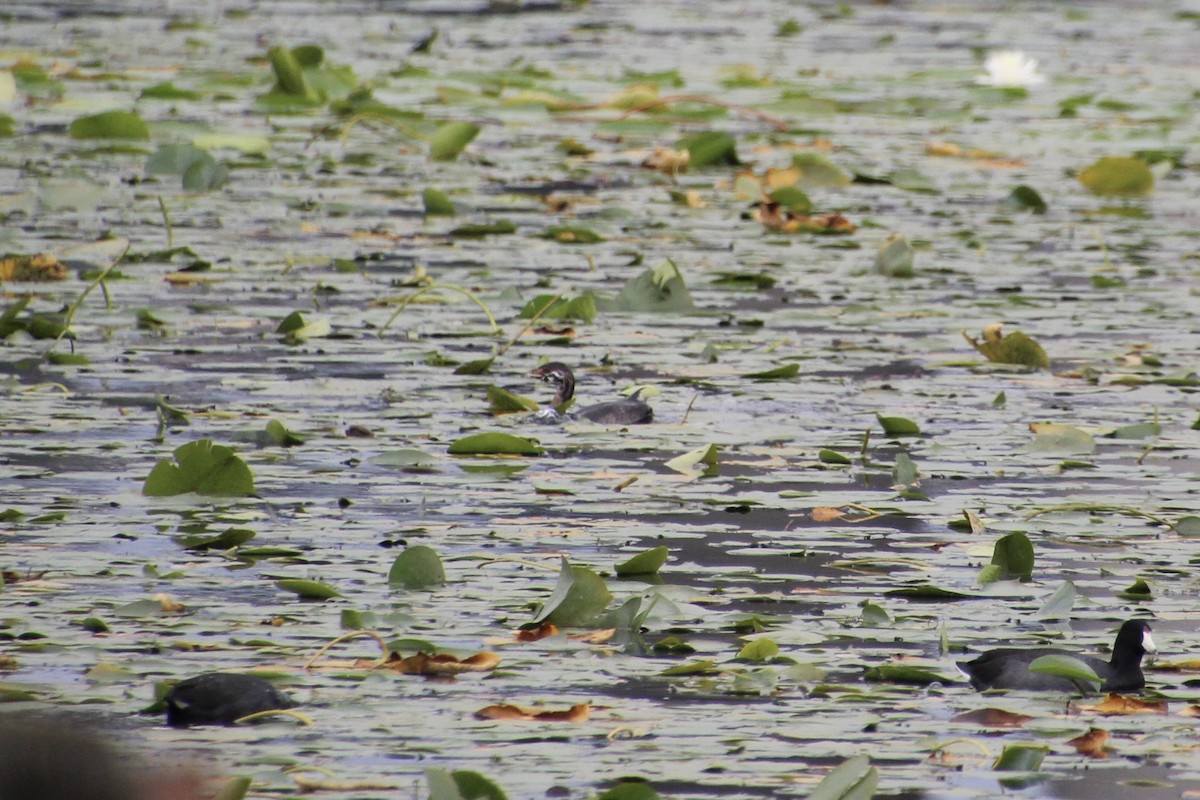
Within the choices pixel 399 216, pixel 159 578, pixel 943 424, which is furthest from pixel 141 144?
pixel 159 578

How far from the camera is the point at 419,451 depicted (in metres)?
4.20

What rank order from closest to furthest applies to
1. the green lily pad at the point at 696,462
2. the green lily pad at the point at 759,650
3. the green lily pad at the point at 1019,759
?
the green lily pad at the point at 1019,759, the green lily pad at the point at 759,650, the green lily pad at the point at 696,462

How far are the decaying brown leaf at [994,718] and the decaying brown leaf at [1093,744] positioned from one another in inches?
3.5

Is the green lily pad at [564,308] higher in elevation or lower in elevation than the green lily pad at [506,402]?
higher

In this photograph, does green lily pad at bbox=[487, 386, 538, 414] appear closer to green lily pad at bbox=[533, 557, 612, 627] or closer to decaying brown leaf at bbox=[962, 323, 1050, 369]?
decaying brown leaf at bbox=[962, 323, 1050, 369]

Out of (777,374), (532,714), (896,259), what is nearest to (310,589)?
(532,714)

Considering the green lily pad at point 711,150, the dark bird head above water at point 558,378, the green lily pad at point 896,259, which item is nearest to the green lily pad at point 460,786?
the dark bird head above water at point 558,378

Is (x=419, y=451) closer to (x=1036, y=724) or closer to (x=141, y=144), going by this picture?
(x=1036, y=724)

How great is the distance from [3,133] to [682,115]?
288 cm

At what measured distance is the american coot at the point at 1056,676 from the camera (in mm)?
2965

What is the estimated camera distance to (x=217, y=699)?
2.76 metres

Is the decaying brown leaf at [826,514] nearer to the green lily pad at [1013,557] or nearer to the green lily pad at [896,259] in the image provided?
the green lily pad at [1013,557]

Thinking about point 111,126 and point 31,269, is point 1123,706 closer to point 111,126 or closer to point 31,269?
point 31,269

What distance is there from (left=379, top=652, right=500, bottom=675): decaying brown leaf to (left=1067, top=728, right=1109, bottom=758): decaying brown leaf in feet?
2.49
